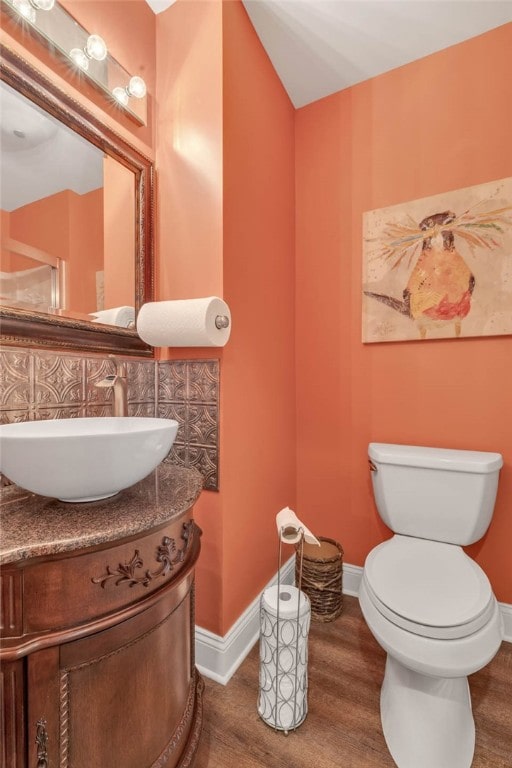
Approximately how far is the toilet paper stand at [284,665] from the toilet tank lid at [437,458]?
0.57 metres

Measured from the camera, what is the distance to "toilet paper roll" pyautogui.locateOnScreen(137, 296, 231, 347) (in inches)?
44.6

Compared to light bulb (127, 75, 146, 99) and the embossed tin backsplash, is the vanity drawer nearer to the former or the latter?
the embossed tin backsplash

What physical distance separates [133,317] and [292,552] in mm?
1413

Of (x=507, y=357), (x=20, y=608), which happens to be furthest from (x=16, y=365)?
(x=507, y=357)

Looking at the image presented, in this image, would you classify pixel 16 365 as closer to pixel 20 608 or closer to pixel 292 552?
pixel 20 608

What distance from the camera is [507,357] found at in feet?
4.73

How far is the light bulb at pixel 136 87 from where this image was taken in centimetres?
127

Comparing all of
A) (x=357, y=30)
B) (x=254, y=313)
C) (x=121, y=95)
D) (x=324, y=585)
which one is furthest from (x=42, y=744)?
(x=357, y=30)

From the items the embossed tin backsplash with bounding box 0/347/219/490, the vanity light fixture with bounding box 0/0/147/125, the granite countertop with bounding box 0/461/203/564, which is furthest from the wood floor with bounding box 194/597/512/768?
the vanity light fixture with bounding box 0/0/147/125

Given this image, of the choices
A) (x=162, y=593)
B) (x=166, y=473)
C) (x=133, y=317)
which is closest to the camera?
(x=162, y=593)

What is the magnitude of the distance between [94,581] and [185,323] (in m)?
0.76

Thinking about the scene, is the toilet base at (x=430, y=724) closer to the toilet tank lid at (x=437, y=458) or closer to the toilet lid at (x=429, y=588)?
the toilet lid at (x=429, y=588)

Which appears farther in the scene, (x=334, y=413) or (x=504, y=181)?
(x=334, y=413)

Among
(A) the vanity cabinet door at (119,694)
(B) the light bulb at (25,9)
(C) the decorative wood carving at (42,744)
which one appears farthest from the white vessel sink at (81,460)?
(B) the light bulb at (25,9)
